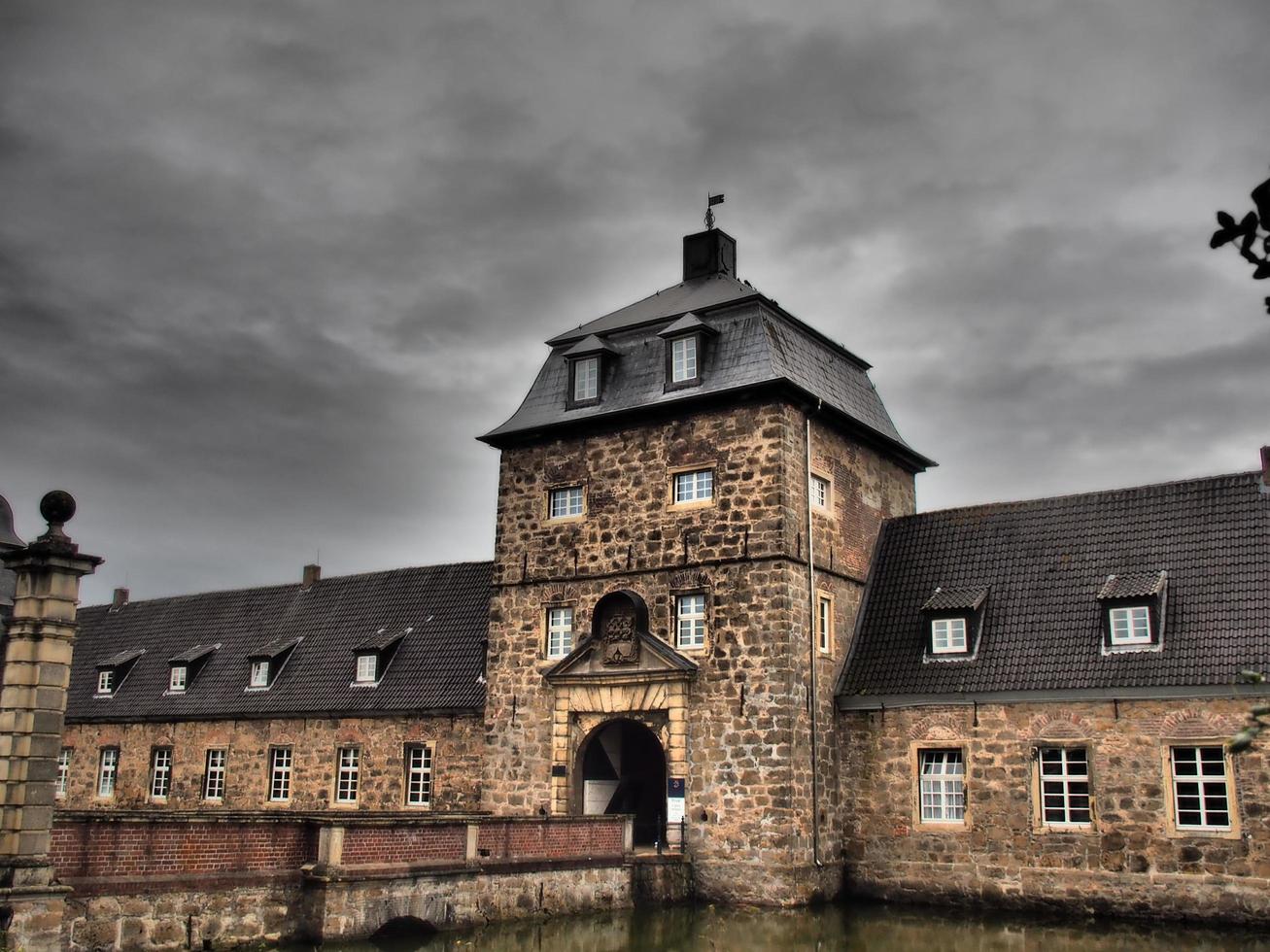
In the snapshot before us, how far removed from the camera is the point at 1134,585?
780 inches

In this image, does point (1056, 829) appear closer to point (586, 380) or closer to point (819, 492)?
point (819, 492)

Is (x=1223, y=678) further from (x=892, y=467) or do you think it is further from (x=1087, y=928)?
(x=892, y=467)

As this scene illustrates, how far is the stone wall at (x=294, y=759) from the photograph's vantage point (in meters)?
25.1

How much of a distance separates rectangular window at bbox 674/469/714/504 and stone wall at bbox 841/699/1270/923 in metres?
4.76

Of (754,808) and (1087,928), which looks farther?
(754,808)

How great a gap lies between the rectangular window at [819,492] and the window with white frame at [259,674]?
1478cm

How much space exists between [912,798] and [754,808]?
2.69 m

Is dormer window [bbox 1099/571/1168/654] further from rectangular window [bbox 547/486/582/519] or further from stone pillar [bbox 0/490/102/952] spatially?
stone pillar [bbox 0/490/102/952]

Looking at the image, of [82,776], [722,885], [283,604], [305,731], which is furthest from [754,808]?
[82,776]

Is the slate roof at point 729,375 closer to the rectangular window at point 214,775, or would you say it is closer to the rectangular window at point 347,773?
the rectangular window at point 347,773

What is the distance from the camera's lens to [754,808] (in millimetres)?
20250

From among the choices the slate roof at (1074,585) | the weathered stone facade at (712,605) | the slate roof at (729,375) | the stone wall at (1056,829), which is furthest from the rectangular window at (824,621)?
the slate roof at (729,375)

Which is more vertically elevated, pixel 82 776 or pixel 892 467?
pixel 892 467

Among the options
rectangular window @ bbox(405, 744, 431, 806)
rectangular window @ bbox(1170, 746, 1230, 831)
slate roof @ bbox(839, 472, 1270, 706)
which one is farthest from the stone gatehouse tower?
rectangular window @ bbox(1170, 746, 1230, 831)
